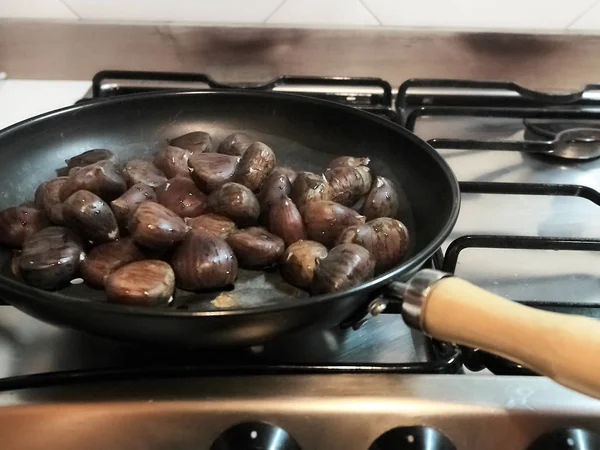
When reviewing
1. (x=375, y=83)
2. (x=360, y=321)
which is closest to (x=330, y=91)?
(x=375, y=83)

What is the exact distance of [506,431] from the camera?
1.08 feet

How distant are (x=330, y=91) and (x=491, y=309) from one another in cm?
45

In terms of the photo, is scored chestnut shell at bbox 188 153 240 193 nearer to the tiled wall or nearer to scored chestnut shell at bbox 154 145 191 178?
scored chestnut shell at bbox 154 145 191 178

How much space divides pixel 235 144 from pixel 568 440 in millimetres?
349

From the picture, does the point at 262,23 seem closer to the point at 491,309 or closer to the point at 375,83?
the point at 375,83

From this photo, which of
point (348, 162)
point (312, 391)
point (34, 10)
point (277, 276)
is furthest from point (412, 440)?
point (34, 10)

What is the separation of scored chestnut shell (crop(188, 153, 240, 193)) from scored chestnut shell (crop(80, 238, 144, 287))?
0.09 meters

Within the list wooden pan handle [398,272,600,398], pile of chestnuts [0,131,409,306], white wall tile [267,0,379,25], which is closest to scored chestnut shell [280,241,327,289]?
pile of chestnuts [0,131,409,306]

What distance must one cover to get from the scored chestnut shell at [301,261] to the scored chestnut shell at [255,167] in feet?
0.29

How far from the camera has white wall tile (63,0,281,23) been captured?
71 centimetres

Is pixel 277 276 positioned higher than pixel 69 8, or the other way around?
pixel 69 8

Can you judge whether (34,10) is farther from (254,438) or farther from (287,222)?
(254,438)

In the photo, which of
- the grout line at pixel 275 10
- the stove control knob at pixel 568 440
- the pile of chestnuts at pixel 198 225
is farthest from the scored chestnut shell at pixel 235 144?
the stove control knob at pixel 568 440

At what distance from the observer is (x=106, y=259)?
0.41 metres
